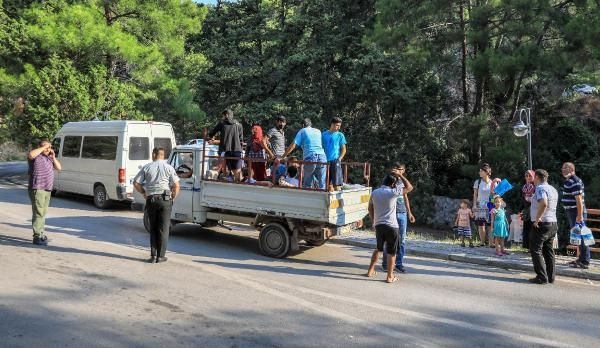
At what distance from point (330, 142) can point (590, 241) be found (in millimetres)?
4511

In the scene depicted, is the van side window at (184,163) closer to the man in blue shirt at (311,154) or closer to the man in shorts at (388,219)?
the man in blue shirt at (311,154)

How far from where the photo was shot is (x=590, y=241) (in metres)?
8.02

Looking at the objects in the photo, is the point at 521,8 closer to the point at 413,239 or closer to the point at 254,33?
the point at 413,239

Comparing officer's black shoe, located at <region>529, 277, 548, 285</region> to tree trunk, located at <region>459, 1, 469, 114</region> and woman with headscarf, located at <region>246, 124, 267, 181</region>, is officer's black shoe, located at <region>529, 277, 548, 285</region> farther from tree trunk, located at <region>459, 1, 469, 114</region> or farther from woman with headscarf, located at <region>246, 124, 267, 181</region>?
tree trunk, located at <region>459, 1, 469, 114</region>

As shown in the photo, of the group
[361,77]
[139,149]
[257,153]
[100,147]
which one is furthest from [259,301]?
[361,77]

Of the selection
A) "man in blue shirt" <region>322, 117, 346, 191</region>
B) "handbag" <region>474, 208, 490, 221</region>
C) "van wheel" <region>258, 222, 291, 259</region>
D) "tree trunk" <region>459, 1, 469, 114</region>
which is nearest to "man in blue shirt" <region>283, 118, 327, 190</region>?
"man in blue shirt" <region>322, 117, 346, 191</region>

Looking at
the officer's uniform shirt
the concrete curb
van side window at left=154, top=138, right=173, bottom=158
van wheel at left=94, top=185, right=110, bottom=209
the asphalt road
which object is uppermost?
van side window at left=154, top=138, right=173, bottom=158

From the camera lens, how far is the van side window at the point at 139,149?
43.2ft

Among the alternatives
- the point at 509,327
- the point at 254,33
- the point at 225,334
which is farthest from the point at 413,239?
the point at 254,33

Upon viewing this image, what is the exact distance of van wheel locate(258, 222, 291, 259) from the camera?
8.43 m

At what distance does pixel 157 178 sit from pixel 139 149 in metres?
6.10

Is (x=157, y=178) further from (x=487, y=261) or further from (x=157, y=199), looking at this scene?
(x=487, y=261)

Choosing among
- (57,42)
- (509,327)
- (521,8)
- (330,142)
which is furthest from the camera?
(57,42)

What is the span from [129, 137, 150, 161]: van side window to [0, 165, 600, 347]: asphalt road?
4222 millimetres
